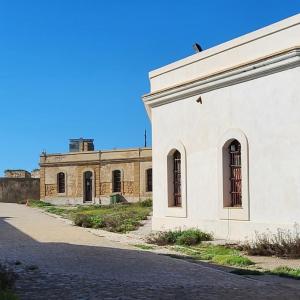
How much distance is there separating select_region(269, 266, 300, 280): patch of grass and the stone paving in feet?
1.98

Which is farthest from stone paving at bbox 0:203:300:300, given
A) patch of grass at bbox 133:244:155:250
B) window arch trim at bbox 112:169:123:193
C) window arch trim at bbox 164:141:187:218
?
window arch trim at bbox 112:169:123:193

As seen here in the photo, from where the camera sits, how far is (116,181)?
1889 inches

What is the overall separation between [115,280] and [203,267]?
2.49 metres

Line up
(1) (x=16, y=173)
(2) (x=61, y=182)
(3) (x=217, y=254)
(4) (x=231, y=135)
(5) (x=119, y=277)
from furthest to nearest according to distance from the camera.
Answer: (1) (x=16, y=173) < (2) (x=61, y=182) < (4) (x=231, y=135) < (3) (x=217, y=254) < (5) (x=119, y=277)

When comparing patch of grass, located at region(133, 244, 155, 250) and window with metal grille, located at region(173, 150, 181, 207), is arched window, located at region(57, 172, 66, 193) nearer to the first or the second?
window with metal grille, located at region(173, 150, 181, 207)

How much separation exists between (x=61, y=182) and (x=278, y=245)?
39.0m

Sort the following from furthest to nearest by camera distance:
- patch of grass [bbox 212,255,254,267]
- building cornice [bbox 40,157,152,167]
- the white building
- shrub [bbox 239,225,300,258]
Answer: building cornice [bbox 40,157,152,167] < the white building < shrub [bbox 239,225,300,258] < patch of grass [bbox 212,255,254,267]

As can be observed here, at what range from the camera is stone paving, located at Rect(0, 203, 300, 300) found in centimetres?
809

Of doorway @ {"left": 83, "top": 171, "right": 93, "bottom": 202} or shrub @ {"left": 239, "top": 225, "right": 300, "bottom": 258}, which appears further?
doorway @ {"left": 83, "top": 171, "right": 93, "bottom": 202}

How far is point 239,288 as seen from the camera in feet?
28.9

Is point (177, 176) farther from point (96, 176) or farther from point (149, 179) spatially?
point (96, 176)

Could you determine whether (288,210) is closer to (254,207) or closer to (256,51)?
(254,207)

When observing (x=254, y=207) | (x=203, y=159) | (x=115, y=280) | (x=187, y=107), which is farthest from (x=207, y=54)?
(x=115, y=280)

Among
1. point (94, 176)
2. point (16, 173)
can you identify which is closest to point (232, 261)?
point (94, 176)
